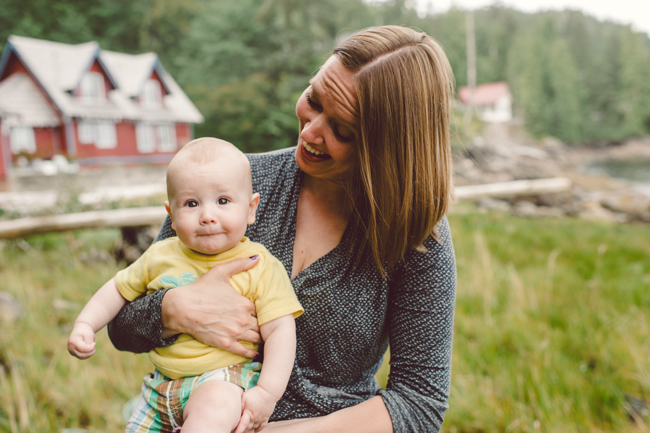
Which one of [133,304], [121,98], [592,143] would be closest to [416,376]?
[133,304]

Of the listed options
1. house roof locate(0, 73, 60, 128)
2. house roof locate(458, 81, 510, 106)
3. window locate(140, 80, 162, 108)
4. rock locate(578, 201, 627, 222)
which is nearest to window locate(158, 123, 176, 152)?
window locate(140, 80, 162, 108)

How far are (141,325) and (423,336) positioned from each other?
0.82 m

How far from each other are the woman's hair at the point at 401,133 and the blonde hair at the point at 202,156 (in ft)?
1.18

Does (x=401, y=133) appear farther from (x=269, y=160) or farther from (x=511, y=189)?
(x=511, y=189)

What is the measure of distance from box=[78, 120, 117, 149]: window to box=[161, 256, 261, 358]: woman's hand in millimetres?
15647

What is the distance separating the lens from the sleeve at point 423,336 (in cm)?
134

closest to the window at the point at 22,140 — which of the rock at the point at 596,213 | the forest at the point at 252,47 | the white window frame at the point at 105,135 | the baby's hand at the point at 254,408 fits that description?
the white window frame at the point at 105,135

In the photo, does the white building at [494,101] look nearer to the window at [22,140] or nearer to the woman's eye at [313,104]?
the window at [22,140]

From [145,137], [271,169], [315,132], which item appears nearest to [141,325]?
[271,169]

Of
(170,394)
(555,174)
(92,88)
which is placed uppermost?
(92,88)

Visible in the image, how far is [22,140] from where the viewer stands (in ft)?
45.6

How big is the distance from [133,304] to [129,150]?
54.0ft

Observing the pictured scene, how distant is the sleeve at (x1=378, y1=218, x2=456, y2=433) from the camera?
1336 millimetres

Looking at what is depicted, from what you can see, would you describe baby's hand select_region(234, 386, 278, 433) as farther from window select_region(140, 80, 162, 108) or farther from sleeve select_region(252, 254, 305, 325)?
window select_region(140, 80, 162, 108)
